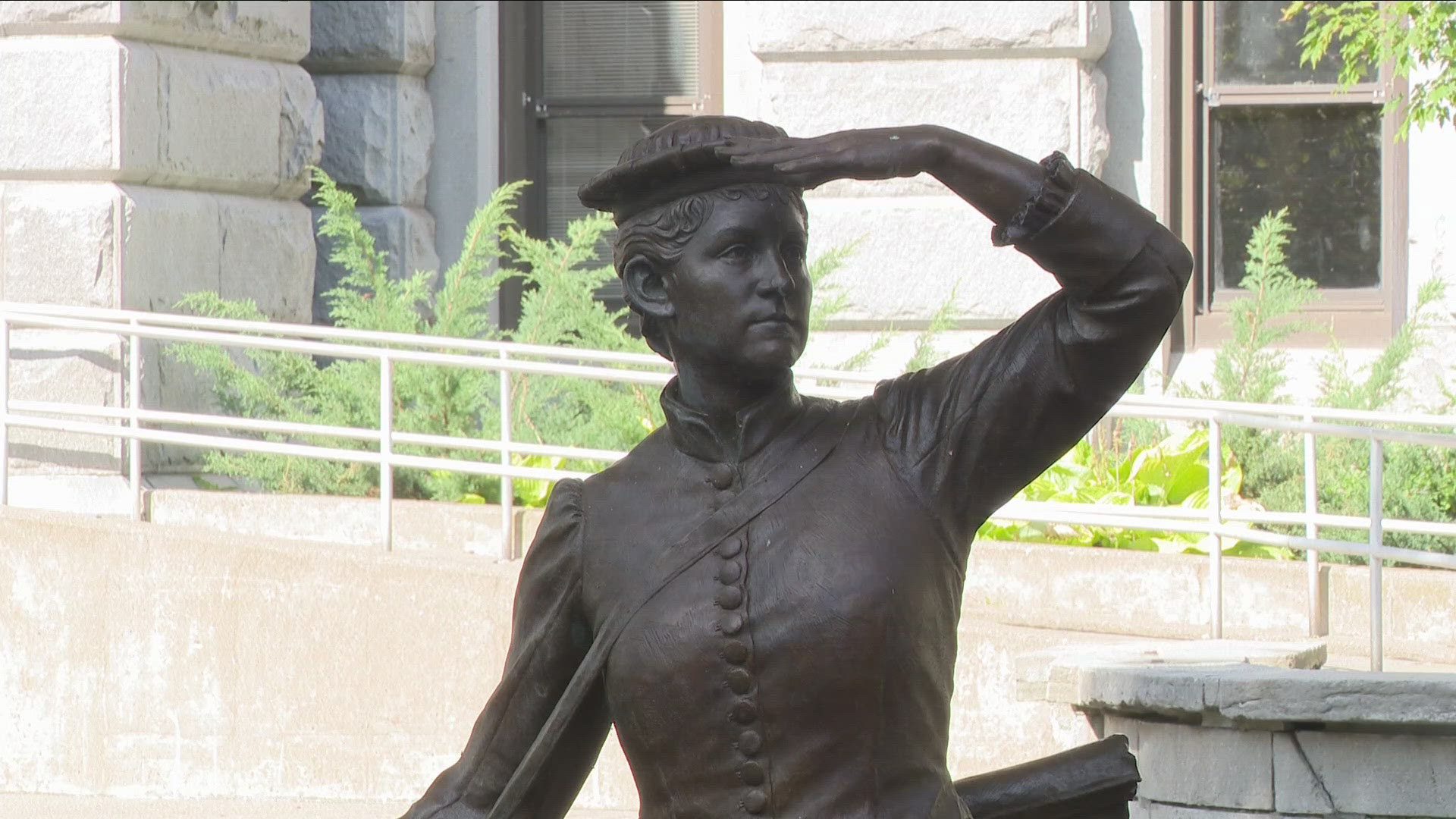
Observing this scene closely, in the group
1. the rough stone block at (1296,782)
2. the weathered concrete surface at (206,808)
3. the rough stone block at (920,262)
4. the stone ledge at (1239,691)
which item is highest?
the rough stone block at (920,262)

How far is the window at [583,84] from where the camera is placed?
384 inches

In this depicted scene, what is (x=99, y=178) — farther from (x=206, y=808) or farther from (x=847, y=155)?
(x=847, y=155)

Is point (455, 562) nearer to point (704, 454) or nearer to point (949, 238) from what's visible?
point (949, 238)

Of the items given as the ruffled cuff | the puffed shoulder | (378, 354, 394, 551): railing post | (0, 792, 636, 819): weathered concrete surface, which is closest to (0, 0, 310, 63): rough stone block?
(378, 354, 394, 551): railing post

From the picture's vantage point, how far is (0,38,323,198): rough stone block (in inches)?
304

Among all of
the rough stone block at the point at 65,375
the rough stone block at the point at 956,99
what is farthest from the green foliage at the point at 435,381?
→ the rough stone block at the point at 956,99

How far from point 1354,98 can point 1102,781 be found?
270 inches

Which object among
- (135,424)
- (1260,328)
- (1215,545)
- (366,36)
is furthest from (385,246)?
(1215,545)

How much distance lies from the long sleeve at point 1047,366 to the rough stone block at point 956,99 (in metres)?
5.97

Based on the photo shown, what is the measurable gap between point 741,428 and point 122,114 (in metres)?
5.72

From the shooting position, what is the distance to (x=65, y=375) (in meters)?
7.67

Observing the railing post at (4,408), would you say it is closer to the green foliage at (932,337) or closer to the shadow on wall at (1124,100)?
the green foliage at (932,337)

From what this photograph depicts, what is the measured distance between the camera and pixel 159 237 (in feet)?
26.0

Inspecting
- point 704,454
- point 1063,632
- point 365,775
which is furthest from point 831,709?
point 365,775
